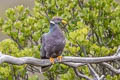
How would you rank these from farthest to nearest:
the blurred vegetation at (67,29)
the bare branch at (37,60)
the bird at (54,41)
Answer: the blurred vegetation at (67,29), the bird at (54,41), the bare branch at (37,60)

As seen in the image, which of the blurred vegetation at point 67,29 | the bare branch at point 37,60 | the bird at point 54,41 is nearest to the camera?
the bare branch at point 37,60

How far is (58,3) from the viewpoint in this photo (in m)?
5.45

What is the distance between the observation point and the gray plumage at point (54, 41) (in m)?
4.16

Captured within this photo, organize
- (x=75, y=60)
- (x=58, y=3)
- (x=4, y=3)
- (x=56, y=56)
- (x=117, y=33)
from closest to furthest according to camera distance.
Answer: (x=75, y=60)
(x=56, y=56)
(x=117, y=33)
(x=58, y=3)
(x=4, y=3)

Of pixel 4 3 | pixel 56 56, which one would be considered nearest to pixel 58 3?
pixel 56 56

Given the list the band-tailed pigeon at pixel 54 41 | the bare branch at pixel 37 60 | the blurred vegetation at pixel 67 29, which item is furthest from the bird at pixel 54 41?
the blurred vegetation at pixel 67 29

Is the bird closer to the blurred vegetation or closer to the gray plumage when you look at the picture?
the gray plumage

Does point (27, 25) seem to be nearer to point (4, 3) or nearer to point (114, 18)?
point (114, 18)

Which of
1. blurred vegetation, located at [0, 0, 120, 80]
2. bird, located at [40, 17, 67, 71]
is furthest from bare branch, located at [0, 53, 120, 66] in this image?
blurred vegetation, located at [0, 0, 120, 80]

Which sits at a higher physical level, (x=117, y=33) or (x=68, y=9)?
(x=68, y=9)

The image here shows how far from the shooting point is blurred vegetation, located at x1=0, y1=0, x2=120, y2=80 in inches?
192

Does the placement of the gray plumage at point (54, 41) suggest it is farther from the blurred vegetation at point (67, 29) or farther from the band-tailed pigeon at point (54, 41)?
the blurred vegetation at point (67, 29)

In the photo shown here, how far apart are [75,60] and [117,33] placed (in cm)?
155

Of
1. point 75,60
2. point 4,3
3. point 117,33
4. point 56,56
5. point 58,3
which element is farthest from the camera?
point 4,3
